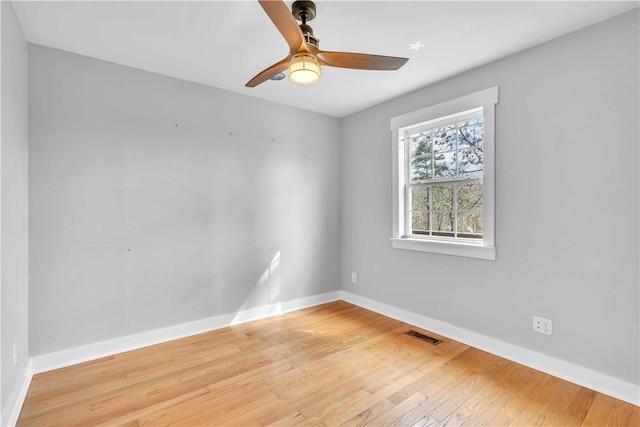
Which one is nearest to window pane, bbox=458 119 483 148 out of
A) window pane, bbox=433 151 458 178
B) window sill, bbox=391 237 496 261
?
window pane, bbox=433 151 458 178

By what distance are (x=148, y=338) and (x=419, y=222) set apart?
9.55ft

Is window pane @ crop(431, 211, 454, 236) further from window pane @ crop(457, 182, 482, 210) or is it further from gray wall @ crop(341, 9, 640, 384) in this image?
gray wall @ crop(341, 9, 640, 384)

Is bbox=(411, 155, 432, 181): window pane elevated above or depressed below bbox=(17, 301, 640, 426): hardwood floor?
above

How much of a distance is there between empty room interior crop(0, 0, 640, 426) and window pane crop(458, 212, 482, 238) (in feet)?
0.06

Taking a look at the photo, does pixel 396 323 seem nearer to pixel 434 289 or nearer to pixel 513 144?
pixel 434 289

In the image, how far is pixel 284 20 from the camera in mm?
1492

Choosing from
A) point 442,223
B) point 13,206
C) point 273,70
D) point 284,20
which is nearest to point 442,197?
point 442,223

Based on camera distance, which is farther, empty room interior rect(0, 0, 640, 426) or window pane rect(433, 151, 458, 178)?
window pane rect(433, 151, 458, 178)

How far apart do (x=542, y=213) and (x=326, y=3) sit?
7.10ft

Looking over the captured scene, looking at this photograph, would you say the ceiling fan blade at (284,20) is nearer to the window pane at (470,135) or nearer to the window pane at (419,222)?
the window pane at (470,135)

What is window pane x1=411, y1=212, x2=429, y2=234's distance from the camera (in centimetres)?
331

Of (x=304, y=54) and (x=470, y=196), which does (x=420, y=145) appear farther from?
(x=304, y=54)

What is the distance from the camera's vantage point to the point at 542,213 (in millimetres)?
2369

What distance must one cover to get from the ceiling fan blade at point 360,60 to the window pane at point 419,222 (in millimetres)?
1792
